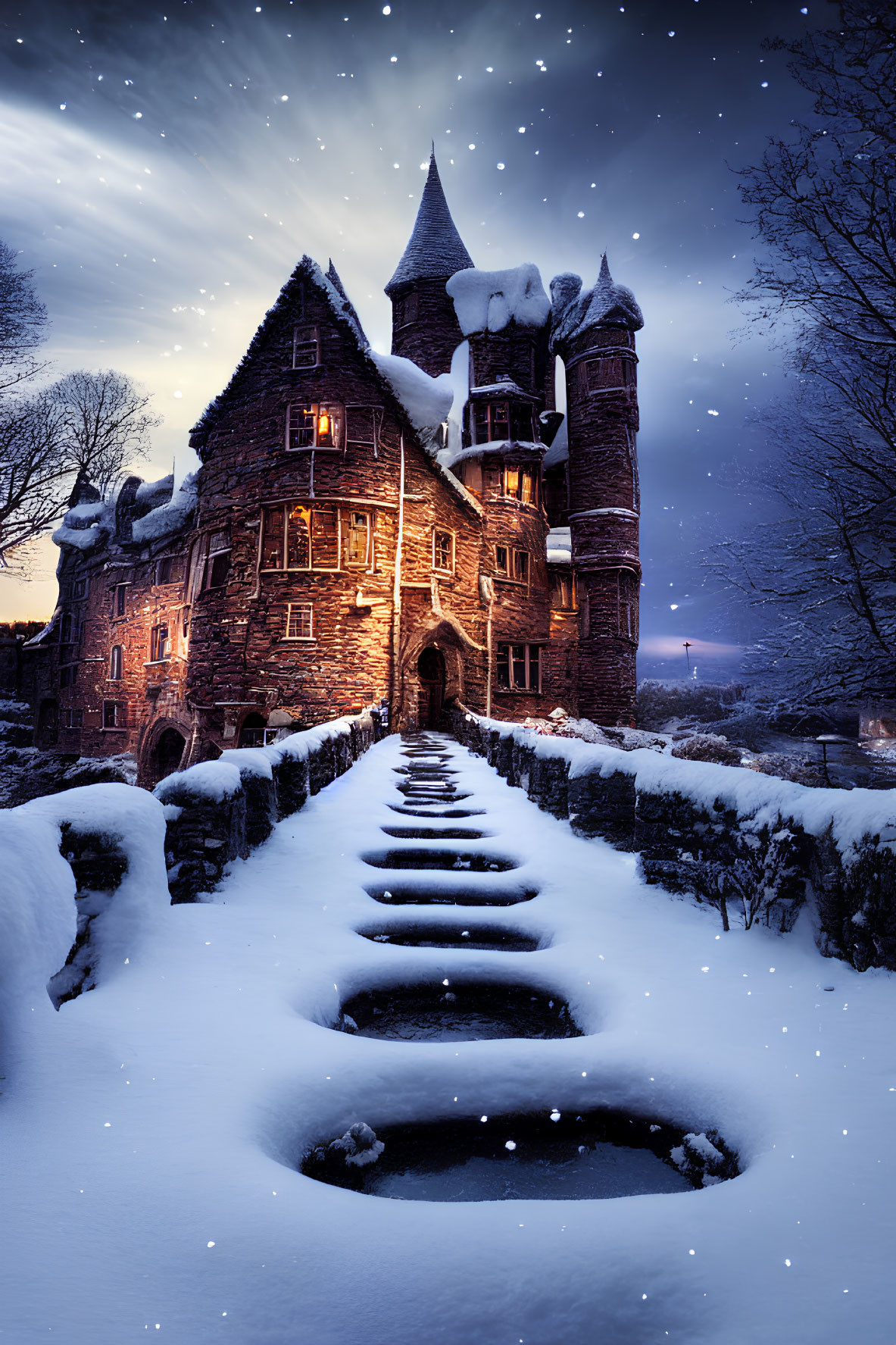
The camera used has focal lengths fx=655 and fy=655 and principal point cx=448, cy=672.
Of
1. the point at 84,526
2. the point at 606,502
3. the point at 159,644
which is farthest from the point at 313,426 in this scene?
the point at 84,526

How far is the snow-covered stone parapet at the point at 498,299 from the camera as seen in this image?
1048 inches

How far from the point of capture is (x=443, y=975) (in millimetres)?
3584

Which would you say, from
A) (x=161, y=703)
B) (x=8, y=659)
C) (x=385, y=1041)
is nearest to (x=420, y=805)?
(x=385, y=1041)

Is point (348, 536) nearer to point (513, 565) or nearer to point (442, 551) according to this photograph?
point (442, 551)

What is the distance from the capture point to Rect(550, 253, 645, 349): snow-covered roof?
27.1 m

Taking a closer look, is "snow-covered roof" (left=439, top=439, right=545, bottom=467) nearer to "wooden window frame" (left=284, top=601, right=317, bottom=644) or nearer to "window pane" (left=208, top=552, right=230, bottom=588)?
"window pane" (left=208, top=552, right=230, bottom=588)

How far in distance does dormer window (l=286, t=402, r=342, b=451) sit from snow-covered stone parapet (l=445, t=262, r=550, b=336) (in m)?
11.1

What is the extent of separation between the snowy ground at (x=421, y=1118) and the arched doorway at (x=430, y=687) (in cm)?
1920

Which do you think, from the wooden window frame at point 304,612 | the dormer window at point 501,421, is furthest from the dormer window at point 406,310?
the wooden window frame at point 304,612

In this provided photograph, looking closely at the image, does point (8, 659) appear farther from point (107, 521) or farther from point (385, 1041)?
point (385, 1041)

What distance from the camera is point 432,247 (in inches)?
1137

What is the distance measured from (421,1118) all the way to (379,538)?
17692 millimetres

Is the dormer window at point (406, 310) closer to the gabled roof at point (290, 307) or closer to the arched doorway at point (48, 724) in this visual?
the gabled roof at point (290, 307)

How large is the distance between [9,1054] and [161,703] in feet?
83.3
